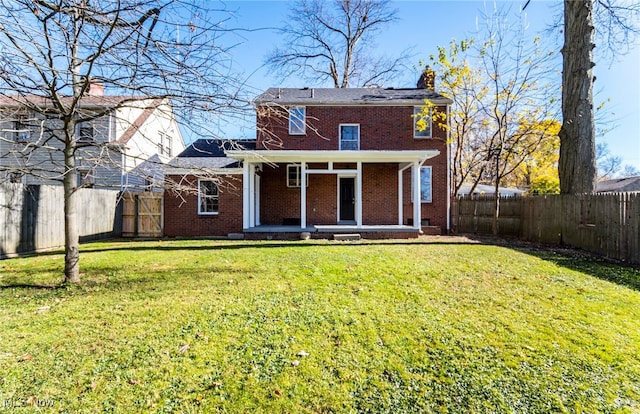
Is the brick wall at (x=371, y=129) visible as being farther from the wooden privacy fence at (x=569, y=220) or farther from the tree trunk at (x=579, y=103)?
the tree trunk at (x=579, y=103)

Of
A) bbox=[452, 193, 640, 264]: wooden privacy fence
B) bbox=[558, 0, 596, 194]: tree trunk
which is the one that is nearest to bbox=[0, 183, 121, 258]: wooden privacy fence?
bbox=[452, 193, 640, 264]: wooden privacy fence

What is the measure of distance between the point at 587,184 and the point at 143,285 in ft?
40.8

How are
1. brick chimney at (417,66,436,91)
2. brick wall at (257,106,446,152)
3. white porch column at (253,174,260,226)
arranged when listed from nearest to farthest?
white porch column at (253,174,260,226) → brick wall at (257,106,446,152) → brick chimney at (417,66,436,91)

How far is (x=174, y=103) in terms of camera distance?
388cm

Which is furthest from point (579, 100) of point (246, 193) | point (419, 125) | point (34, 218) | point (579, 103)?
point (34, 218)

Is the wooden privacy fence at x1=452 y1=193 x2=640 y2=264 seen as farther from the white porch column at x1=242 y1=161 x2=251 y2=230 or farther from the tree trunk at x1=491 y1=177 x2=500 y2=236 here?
the white porch column at x1=242 y1=161 x2=251 y2=230

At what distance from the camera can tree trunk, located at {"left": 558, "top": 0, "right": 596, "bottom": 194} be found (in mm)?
9727

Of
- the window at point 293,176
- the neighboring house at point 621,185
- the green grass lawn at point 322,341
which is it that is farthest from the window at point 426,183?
the neighboring house at point 621,185

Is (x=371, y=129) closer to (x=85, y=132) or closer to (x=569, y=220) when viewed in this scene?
(x=569, y=220)

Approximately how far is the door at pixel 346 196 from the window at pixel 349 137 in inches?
61.4

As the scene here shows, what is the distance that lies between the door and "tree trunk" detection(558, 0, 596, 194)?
302 inches

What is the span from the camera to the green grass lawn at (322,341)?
2490mm

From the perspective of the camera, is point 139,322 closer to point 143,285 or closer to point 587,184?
point 143,285

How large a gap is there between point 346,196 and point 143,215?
866 centimetres
